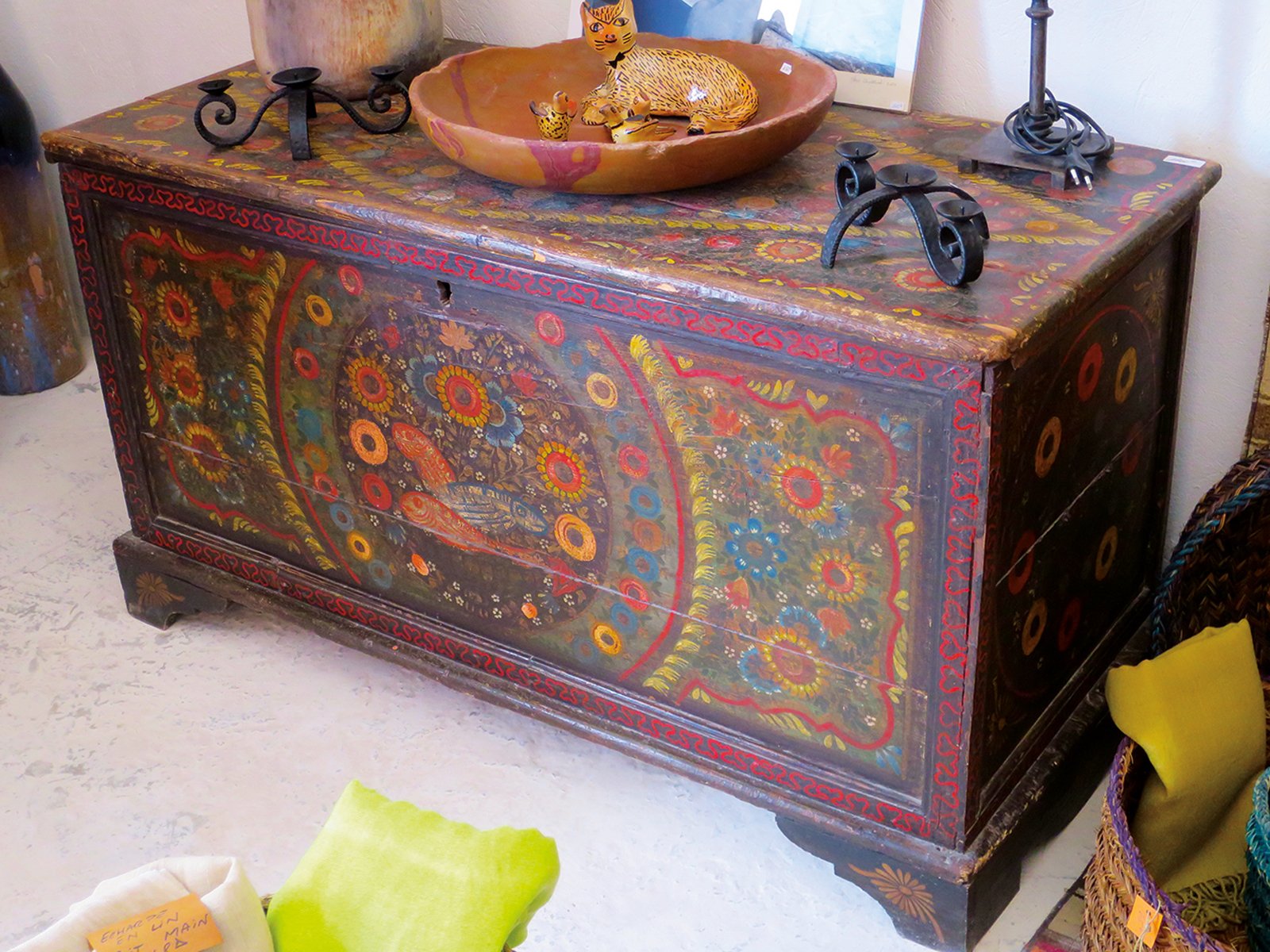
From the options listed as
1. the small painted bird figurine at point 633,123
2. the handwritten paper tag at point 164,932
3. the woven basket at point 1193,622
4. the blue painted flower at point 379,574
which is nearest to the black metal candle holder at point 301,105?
the small painted bird figurine at point 633,123

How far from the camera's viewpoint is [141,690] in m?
1.96

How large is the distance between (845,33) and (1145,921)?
3.52ft

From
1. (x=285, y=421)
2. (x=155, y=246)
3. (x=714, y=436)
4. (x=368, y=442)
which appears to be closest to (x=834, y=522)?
(x=714, y=436)

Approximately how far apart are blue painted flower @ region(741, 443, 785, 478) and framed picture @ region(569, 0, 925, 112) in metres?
0.58

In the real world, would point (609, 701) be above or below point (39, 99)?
below

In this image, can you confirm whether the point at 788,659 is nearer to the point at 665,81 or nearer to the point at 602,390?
the point at 602,390

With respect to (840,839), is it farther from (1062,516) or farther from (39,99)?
(39,99)

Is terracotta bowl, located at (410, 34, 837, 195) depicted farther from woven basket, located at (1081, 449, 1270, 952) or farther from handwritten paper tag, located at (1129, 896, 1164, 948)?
handwritten paper tag, located at (1129, 896, 1164, 948)

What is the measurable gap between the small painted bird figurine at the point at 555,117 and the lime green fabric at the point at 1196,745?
0.84 meters

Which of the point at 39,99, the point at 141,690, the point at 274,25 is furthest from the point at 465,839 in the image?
the point at 39,99

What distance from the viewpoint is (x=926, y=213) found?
1.32m

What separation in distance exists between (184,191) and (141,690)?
2.29 feet

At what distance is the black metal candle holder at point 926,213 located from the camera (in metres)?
1.29

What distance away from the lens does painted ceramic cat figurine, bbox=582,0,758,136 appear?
1.59 m
